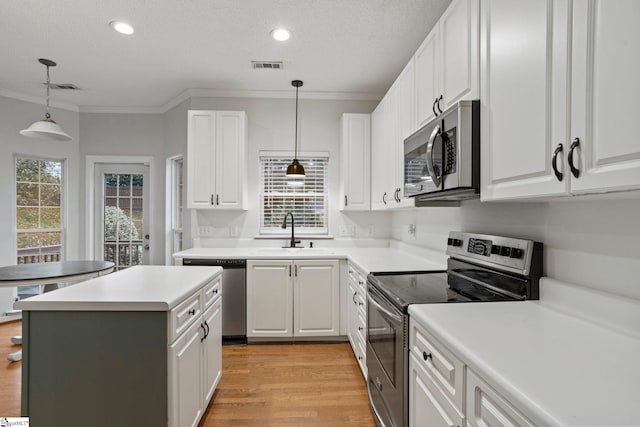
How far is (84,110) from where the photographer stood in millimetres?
4207

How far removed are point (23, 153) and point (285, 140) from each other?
325cm

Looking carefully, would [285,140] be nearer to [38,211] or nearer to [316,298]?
[316,298]

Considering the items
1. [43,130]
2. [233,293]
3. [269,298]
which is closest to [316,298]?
[269,298]

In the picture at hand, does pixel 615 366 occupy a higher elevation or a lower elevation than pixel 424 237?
lower

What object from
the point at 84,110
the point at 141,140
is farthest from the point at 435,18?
the point at 84,110


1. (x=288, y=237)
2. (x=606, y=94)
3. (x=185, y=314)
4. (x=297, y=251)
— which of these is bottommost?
(x=185, y=314)

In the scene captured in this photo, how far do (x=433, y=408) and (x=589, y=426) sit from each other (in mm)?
621

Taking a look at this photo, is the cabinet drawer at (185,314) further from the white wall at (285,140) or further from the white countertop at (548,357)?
the white wall at (285,140)

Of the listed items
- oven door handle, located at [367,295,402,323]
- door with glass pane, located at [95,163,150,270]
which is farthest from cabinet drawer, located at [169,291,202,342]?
door with glass pane, located at [95,163,150,270]

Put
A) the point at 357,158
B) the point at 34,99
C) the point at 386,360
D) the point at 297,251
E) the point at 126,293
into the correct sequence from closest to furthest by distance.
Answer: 1. the point at 126,293
2. the point at 386,360
3. the point at 297,251
4. the point at 357,158
5. the point at 34,99

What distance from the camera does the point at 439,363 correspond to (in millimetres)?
1069

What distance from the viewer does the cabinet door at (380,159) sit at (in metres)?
2.85

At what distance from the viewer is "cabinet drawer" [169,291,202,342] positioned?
1.45m

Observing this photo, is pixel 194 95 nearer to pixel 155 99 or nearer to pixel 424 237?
pixel 155 99
